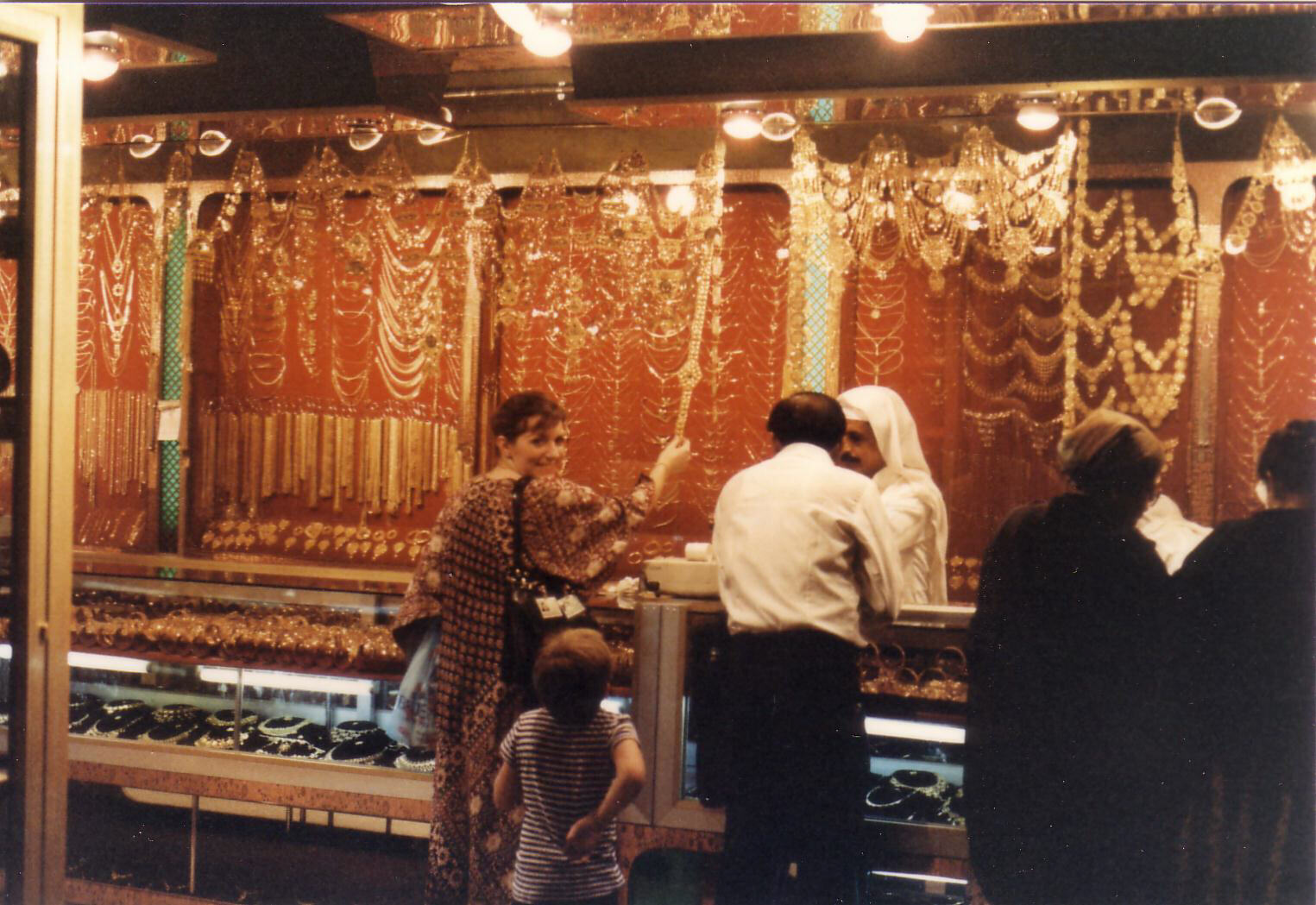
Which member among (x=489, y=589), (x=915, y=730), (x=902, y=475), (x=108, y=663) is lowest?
(x=108, y=663)

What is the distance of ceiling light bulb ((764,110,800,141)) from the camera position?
4945 millimetres

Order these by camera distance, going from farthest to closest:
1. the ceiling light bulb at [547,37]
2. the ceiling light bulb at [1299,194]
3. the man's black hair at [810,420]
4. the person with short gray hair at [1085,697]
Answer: the ceiling light bulb at [1299,194]
the ceiling light bulb at [547,37]
the man's black hair at [810,420]
the person with short gray hair at [1085,697]

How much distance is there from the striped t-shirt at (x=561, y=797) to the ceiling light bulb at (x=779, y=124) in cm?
265

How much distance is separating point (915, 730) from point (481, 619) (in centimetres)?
122

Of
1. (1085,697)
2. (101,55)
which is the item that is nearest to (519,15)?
(101,55)

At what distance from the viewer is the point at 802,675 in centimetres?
315

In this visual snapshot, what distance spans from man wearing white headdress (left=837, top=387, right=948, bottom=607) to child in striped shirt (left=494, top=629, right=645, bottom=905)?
134 centimetres

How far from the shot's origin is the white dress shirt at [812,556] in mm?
3150

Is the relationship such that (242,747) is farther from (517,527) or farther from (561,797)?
(561,797)

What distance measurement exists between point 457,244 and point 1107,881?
12.7 feet

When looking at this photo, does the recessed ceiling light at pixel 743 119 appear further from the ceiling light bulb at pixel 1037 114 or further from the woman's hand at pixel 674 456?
the woman's hand at pixel 674 456

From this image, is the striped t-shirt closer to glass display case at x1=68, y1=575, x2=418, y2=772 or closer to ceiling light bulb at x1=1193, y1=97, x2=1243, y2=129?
glass display case at x1=68, y1=575, x2=418, y2=772

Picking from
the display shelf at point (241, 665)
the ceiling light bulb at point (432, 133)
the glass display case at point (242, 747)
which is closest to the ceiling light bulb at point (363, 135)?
the ceiling light bulb at point (432, 133)

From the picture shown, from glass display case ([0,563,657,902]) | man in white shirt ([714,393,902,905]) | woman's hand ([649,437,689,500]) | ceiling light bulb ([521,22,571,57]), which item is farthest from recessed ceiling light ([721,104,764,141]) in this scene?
man in white shirt ([714,393,902,905])
